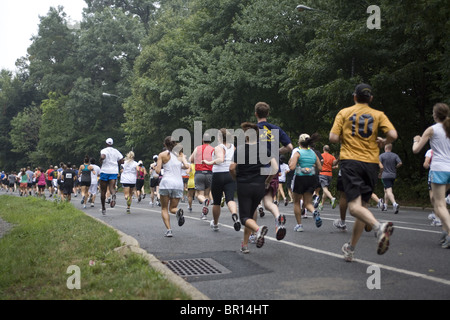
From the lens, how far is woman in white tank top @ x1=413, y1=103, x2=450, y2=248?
7320 millimetres

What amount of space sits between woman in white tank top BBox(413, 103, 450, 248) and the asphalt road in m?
0.64

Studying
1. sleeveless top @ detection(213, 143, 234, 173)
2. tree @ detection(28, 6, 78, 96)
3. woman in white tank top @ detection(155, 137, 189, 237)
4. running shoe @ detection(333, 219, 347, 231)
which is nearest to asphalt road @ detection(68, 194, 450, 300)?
running shoe @ detection(333, 219, 347, 231)

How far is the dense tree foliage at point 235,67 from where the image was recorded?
1838 centimetres

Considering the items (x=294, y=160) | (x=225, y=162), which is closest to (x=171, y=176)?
(x=225, y=162)

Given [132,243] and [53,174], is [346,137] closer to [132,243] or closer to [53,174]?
[132,243]

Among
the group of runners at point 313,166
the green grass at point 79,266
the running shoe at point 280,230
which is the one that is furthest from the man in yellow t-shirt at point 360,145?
the green grass at point 79,266

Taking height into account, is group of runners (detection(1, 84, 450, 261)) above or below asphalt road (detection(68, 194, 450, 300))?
above

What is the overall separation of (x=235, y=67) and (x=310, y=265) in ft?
67.1

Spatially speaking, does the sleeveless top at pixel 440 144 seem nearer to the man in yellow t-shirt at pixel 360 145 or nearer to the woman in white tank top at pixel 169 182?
the man in yellow t-shirt at pixel 360 145

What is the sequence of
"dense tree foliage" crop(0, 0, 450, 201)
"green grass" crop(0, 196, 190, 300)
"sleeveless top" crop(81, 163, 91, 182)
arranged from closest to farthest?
"green grass" crop(0, 196, 190, 300) < "dense tree foliage" crop(0, 0, 450, 201) < "sleeveless top" crop(81, 163, 91, 182)

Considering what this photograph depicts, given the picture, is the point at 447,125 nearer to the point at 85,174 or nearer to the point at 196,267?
the point at 196,267

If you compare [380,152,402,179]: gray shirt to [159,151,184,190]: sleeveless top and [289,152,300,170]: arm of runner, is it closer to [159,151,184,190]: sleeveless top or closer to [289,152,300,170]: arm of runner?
[289,152,300,170]: arm of runner

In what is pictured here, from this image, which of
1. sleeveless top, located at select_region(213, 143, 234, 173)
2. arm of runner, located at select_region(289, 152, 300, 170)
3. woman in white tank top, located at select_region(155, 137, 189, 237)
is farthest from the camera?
sleeveless top, located at select_region(213, 143, 234, 173)
